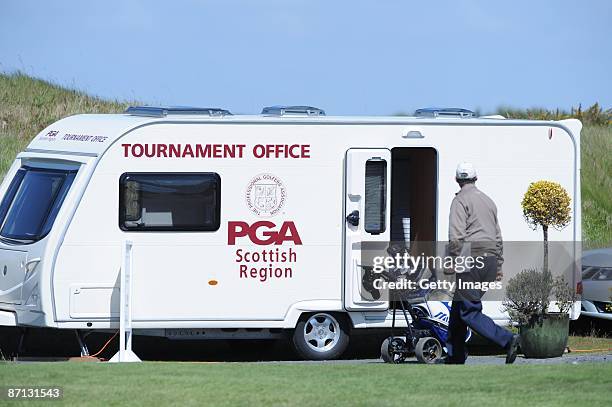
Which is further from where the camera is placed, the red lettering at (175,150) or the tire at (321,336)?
the tire at (321,336)

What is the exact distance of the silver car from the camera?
1492 centimetres

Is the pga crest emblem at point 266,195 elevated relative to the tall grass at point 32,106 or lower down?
lower down

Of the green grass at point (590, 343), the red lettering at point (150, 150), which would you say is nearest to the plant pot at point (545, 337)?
the green grass at point (590, 343)

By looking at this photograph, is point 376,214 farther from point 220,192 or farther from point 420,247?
point 220,192

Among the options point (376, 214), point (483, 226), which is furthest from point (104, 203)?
point (483, 226)

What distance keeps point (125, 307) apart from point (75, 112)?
15.6 m

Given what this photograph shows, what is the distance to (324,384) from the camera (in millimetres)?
9820

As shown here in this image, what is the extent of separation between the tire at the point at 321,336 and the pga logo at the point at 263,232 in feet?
2.76

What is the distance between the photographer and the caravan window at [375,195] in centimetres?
1349

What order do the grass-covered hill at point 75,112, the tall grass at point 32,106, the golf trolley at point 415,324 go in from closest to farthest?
the golf trolley at point 415,324
the grass-covered hill at point 75,112
the tall grass at point 32,106

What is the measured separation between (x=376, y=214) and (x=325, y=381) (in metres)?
3.79

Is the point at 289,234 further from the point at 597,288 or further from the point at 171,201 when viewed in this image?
the point at 597,288

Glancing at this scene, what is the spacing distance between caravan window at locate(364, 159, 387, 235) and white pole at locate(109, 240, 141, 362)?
2.42 m

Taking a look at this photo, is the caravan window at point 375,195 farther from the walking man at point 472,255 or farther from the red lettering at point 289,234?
the walking man at point 472,255
